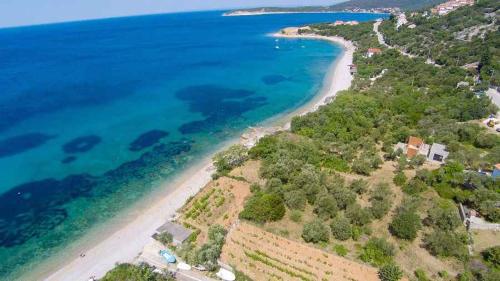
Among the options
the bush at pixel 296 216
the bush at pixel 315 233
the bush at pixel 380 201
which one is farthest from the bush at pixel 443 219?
the bush at pixel 296 216

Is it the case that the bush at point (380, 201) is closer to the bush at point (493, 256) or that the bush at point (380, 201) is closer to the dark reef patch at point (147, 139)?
the bush at point (493, 256)

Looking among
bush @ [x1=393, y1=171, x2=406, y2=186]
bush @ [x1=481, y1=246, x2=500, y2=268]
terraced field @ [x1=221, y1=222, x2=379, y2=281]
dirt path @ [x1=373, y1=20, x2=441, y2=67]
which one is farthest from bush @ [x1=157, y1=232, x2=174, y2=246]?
dirt path @ [x1=373, y1=20, x2=441, y2=67]

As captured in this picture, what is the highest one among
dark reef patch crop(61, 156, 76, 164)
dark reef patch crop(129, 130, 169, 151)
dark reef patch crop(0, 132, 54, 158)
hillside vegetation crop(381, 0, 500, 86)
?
hillside vegetation crop(381, 0, 500, 86)

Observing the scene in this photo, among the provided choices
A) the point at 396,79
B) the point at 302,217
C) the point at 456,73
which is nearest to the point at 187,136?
the point at 302,217

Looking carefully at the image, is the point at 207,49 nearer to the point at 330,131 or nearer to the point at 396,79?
the point at 396,79

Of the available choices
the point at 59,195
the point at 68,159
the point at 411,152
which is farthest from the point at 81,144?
the point at 411,152

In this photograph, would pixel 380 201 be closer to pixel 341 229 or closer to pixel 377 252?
pixel 341 229

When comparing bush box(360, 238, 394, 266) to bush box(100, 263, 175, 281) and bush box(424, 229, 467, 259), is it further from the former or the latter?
bush box(100, 263, 175, 281)

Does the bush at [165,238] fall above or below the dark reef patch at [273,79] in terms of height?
above
